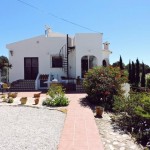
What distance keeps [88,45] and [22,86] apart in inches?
282

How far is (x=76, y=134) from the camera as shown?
8.22 m

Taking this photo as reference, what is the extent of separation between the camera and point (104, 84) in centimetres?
1494

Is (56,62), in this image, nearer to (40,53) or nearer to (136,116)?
(40,53)

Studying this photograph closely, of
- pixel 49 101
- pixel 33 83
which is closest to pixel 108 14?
pixel 49 101

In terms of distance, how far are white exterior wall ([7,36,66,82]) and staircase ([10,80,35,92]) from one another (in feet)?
6.51

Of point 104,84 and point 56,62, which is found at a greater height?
point 56,62

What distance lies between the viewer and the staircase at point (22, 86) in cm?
2431

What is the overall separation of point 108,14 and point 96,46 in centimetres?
618

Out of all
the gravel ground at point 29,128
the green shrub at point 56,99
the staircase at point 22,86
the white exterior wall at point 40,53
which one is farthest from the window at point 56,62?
the gravel ground at point 29,128

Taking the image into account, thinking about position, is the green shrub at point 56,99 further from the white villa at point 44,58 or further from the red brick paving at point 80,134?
the white villa at point 44,58

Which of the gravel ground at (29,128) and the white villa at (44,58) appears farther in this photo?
the white villa at (44,58)

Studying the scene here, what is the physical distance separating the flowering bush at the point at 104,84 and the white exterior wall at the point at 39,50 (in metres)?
12.3

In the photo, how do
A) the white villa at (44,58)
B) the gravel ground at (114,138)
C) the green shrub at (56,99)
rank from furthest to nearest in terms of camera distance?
the white villa at (44,58) < the green shrub at (56,99) < the gravel ground at (114,138)

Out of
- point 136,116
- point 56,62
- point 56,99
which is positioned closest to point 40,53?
point 56,62
